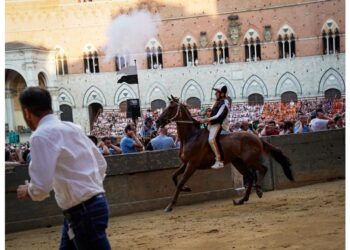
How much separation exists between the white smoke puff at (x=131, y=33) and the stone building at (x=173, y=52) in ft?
0.87

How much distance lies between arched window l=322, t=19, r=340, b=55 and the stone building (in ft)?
0.20

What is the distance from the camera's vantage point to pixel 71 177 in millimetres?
3150

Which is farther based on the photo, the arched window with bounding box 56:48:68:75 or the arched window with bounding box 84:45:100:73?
the arched window with bounding box 84:45:100:73

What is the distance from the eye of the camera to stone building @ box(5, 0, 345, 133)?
31.4m

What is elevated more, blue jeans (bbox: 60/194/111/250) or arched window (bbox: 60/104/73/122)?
arched window (bbox: 60/104/73/122)

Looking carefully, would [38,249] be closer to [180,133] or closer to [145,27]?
[180,133]

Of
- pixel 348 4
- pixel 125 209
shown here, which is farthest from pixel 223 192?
A: pixel 348 4

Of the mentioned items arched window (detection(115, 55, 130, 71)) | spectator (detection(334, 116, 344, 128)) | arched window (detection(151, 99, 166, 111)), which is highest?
arched window (detection(115, 55, 130, 71))

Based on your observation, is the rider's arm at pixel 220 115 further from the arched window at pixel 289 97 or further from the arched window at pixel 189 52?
the arched window at pixel 189 52

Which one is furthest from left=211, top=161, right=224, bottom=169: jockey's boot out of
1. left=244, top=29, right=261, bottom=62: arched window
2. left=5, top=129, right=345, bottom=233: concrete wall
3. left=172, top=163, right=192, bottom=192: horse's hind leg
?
left=244, top=29, right=261, bottom=62: arched window

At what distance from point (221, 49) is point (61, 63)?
10.9m

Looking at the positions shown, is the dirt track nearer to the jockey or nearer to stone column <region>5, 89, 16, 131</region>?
the jockey

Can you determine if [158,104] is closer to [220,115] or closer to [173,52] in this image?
[173,52]

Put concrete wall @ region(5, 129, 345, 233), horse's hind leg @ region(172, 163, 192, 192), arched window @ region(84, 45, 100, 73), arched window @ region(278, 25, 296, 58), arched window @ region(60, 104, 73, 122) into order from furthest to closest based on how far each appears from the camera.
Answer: arched window @ region(84, 45, 100, 73)
arched window @ region(60, 104, 73, 122)
arched window @ region(278, 25, 296, 58)
horse's hind leg @ region(172, 163, 192, 192)
concrete wall @ region(5, 129, 345, 233)
